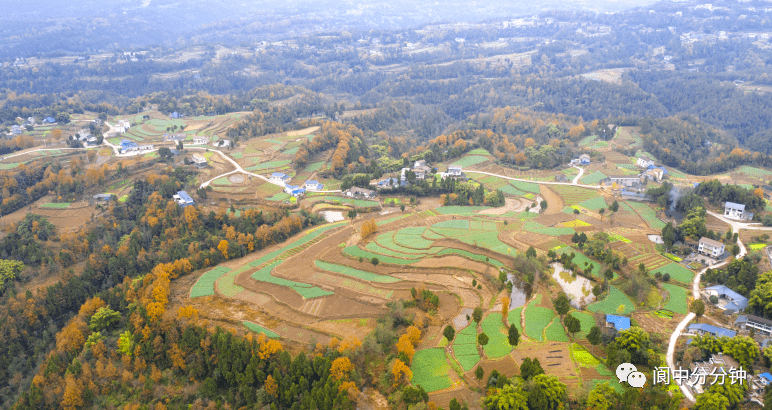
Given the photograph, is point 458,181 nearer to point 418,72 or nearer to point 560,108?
point 560,108

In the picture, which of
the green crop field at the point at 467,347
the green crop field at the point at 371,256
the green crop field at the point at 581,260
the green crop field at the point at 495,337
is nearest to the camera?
the green crop field at the point at 467,347

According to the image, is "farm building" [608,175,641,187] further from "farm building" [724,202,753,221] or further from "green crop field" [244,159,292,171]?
"green crop field" [244,159,292,171]

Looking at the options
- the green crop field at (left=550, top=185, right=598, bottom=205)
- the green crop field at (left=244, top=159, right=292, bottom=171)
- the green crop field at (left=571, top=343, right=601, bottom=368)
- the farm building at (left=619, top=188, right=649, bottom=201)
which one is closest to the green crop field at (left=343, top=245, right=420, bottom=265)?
the green crop field at (left=571, top=343, right=601, bottom=368)

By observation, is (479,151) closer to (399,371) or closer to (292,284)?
(292,284)

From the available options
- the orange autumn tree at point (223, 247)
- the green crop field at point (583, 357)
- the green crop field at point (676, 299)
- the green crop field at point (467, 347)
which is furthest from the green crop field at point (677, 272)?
the orange autumn tree at point (223, 247)

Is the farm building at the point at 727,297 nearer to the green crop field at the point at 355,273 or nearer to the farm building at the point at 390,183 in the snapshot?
the green crop field at the point at 355,273

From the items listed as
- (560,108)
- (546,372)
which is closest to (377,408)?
(546,372)
